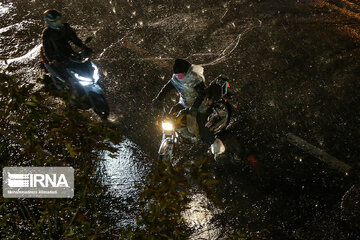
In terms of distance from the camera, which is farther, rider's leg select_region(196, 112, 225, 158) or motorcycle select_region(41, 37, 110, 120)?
motorcycle select_region(41, 37, 110, 120)

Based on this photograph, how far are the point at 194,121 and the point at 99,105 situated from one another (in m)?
3.14

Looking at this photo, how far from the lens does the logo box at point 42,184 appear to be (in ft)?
15.9

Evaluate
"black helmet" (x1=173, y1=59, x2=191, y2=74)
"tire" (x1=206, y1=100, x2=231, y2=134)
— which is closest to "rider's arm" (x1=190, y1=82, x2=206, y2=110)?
"black helmet" (x1=173, y1=59, x2=191, y2=74)

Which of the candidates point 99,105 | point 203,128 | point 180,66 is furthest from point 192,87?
point 99,105

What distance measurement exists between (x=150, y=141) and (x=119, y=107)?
138 cm

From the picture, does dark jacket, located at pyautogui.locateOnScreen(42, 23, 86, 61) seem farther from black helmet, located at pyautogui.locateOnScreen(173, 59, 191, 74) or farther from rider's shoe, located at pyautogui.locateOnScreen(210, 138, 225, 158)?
rider's shoe, located at pyautogui.locateOnScreen(210, 138, 225, 158)

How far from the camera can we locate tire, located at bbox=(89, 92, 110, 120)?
6.55 m

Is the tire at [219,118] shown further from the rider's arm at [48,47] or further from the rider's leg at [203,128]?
the rider's arm at [48,47]

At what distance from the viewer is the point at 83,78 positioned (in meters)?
6.21

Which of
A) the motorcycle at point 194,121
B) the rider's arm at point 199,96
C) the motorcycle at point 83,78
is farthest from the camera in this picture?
the motorcycle at point 83,78

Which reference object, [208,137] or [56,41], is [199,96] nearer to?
[208,137]

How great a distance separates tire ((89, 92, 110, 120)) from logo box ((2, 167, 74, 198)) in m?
1.82

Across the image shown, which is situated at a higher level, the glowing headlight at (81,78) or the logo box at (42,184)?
the glowing headlight at (81,78)

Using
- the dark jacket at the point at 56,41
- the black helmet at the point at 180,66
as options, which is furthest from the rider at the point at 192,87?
the dark jacket at the point at 56,41
